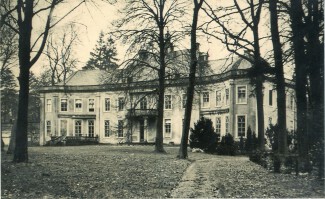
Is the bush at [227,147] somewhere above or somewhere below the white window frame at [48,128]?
below

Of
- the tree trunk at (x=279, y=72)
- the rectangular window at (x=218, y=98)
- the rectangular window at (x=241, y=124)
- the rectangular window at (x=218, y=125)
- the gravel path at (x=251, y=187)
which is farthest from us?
the rectangular window at (x=218, y=98)

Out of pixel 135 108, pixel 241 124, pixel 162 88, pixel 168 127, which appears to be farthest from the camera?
pixel 135 108

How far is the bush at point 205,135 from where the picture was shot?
81.1ft

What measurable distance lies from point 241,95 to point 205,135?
734 centimetres

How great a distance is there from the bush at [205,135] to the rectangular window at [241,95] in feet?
22.2

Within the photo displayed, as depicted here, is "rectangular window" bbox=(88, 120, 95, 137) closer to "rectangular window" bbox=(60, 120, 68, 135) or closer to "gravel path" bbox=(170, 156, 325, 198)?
"rectangular window" bbox=(60, 120, 68, 135)

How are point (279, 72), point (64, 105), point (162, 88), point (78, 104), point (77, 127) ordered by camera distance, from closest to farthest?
1. point (279, 72)
2. point (162, 88)
3. point (77, 127)
4. point (64, 105)
5. point (78, 104)

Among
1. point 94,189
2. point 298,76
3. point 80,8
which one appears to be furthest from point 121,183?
point 80,8

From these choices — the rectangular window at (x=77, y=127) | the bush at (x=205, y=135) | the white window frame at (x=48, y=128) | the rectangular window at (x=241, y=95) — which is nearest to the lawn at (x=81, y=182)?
the bush at (x=205, y=135)

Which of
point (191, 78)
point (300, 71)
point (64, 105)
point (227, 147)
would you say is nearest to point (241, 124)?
point (227, 147)

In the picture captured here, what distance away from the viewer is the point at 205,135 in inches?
983

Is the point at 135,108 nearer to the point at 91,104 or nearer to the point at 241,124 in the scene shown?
the point at 91,104

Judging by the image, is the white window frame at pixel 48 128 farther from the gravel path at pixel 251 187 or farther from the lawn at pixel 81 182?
the gravel path at pixel 251 187

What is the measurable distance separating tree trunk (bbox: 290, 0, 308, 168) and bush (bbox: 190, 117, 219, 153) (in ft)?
46.9
